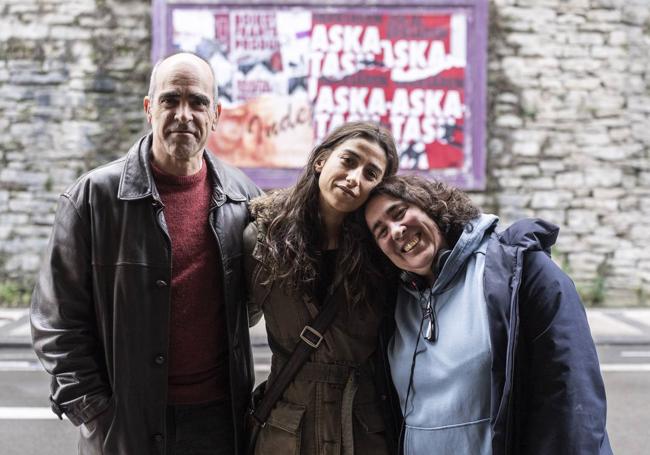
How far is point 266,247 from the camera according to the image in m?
1.99

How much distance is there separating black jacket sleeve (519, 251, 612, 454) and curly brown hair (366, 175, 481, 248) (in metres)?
0.31

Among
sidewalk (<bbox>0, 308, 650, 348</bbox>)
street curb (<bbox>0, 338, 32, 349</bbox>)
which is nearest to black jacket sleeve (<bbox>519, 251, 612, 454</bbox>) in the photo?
sidewalk (<bbox>0, 308, 650, 348</bbox>)

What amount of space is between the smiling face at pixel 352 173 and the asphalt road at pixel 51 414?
3.06m

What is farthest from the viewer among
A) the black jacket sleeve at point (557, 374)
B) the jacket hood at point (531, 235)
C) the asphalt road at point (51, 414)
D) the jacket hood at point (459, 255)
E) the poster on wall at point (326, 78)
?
the poster on wall at point (326, 78)

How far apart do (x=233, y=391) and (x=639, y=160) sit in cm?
855

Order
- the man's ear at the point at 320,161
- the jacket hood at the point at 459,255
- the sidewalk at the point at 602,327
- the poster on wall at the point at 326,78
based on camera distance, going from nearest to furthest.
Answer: the jacket hood at the point at 459,255
the man's ear at the point at 320,161
the sidewalk at the point at 602,327
the poster on wall at the point at 326,78

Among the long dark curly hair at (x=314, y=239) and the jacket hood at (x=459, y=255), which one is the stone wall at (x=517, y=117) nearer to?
the long dark curly hair at (x=314, y=239)

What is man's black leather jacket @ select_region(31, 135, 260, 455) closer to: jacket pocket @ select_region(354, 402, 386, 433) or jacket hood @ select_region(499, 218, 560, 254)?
jacket pocket @ select_region(354, 402, 386, 433)

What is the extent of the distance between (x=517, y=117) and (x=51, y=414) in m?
6.96

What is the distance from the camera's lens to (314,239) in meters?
2.00

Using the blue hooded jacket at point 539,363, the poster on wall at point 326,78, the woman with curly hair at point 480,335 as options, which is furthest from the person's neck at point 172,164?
the poster on wall at point 326,78

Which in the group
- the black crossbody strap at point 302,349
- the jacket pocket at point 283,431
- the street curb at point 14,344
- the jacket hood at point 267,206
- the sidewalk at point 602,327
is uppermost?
the jacket hood at point 267,206

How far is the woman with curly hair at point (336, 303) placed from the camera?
1.90 m

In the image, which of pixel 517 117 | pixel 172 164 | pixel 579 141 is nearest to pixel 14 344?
pixel 172 164
